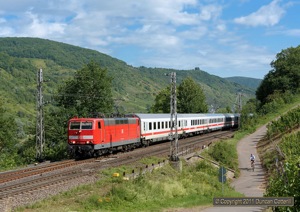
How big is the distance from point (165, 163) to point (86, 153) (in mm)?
7190

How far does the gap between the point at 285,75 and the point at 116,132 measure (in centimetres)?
7747

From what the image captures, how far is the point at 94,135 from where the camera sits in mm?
38312

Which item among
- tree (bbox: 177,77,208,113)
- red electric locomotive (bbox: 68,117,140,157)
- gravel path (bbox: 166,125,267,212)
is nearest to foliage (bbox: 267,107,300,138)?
gravel path (bbox: 166,125,267,212)

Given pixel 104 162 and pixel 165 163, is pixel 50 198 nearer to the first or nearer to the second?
pixel 104 162

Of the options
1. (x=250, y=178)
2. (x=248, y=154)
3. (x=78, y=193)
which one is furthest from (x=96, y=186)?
(x=248, y=154)

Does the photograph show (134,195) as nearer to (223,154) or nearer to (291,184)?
(291,184)

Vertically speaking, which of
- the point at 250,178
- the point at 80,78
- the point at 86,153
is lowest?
the point at 250,178

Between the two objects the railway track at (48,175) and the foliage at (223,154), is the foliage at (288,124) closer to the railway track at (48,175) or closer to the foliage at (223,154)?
the foliage at (223,154)

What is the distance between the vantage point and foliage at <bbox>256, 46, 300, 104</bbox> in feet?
356

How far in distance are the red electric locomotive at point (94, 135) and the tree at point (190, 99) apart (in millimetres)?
79719

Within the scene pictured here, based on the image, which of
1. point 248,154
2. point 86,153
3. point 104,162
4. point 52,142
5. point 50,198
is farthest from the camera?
point 52,142

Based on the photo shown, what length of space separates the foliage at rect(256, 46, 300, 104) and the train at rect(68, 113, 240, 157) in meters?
49.6

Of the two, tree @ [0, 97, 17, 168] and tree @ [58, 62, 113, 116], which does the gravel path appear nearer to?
tree @ [58, 62, 113, 116]

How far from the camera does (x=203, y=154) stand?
4997cm
